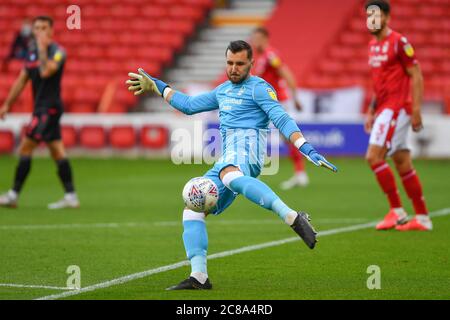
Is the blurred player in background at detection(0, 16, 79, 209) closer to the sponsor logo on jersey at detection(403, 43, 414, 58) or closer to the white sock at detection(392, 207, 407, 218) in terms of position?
the white sock at detection(392, 207, 407, 218)

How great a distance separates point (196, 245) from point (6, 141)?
15.7 metres

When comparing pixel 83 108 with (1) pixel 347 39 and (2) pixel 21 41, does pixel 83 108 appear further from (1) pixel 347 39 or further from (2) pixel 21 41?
(1) pixel 347 39

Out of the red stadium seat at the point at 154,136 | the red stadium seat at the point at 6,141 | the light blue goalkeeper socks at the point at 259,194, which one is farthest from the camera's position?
the red stadium seat at the point at 6,141

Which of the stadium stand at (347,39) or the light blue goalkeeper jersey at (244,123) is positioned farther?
the stadium stand at (347,39)

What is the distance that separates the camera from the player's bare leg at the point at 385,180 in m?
10.6

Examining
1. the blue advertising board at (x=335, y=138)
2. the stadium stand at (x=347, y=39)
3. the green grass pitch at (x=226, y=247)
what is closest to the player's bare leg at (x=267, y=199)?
the green grass pitch at (x=226, y=247)

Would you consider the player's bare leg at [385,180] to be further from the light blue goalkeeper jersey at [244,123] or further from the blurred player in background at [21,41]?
the blurred player in background at [21,41]

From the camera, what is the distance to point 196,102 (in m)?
7.59

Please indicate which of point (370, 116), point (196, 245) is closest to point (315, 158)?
point (196, 245)

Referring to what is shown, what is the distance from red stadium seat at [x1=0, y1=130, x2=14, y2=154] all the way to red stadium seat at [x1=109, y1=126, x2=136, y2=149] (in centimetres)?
227

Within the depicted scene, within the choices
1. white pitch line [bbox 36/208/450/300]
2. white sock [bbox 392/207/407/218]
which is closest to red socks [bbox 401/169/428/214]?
white sock [bbox 392/207/407/218]

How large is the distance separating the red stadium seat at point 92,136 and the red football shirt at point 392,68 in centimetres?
1215
